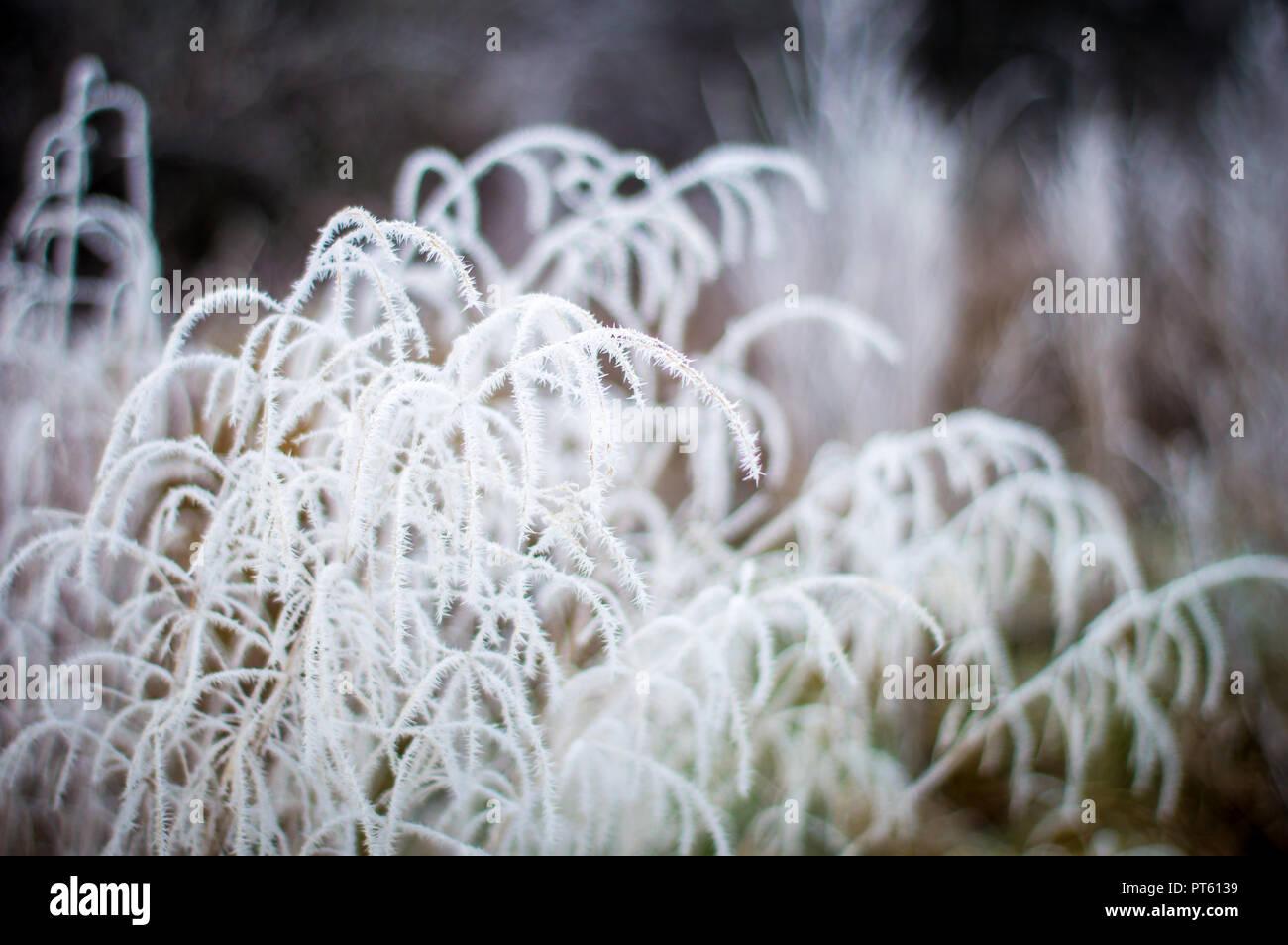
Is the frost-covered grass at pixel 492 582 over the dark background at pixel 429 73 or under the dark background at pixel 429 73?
under

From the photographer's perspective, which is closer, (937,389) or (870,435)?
(870,435)

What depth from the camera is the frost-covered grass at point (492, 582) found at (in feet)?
2.13

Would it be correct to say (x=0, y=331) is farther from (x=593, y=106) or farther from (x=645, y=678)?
(x=593, y=106)

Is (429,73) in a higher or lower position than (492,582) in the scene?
A: higher

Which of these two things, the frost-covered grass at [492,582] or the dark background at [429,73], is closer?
the frost-covered grass at [492,582]

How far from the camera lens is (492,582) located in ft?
2.58

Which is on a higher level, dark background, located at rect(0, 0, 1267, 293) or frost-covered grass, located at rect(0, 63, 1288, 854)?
dark background, located at rect(0, 0, 1267, 293)

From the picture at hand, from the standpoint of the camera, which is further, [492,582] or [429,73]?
[429,73]

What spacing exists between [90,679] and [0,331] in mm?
506

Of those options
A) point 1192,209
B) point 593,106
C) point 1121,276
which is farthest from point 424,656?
point 593,106

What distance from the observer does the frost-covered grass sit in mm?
648
